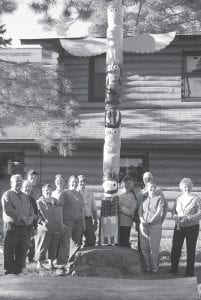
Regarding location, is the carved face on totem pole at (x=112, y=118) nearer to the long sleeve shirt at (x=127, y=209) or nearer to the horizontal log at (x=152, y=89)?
the long sleeve shirt at (x=127, y=209)

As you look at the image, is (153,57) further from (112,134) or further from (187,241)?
(187,241)

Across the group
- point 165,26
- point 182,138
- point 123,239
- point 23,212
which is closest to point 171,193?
point 182,138

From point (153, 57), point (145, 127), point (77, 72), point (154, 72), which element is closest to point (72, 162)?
point (145, 127)

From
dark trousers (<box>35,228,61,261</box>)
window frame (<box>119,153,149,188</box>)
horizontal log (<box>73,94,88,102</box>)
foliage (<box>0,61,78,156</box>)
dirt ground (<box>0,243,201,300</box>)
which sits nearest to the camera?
dirt ground (<box>0,243,201,300</box>)

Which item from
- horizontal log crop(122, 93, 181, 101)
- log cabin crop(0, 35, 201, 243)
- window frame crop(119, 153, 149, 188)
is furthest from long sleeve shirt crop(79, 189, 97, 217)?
horizontal log crop(122, 93, 181, 101)

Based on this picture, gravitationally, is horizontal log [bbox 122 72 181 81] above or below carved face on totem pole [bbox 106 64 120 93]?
above

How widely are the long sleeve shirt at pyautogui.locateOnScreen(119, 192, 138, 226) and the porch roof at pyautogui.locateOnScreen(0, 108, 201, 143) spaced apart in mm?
3004

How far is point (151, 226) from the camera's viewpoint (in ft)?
28.8

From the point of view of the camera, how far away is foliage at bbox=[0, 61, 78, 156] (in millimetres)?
10180

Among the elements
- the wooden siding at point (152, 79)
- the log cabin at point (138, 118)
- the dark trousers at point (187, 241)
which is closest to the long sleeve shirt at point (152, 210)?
the dark trousers at point (187, 241)

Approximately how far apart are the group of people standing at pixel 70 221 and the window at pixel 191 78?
4.98m

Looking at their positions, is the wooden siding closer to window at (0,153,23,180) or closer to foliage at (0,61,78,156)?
window at (0,153,23,180)

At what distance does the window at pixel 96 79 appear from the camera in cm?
1386

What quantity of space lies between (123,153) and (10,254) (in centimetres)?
540
